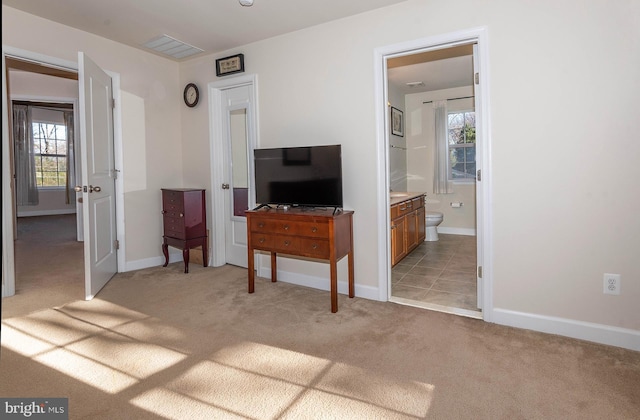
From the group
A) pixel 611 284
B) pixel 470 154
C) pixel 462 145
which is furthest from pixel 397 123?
pixel 611 284

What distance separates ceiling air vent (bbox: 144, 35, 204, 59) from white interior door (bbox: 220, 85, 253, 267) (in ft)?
1.75

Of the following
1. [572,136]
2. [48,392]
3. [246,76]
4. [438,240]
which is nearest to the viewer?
[48,392]

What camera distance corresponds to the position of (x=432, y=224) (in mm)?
5879

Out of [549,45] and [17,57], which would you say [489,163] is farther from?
[17,57]

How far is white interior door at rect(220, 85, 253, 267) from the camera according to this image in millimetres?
4336

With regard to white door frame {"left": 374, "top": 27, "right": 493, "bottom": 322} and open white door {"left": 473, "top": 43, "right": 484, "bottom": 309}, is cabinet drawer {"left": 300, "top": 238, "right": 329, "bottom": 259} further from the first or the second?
open white door {"left": 473, "top": 43, "right": 484, "bottom": 309}

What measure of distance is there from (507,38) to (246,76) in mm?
2427

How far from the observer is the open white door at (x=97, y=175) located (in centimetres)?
337

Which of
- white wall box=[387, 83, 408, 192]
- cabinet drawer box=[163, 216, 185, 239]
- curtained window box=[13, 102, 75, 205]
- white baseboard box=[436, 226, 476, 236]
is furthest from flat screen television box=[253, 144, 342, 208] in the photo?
curtained window box=[13, 102, 75, 205]

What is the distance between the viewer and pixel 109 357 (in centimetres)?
244

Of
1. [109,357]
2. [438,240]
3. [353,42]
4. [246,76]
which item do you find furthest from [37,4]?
[438,240]

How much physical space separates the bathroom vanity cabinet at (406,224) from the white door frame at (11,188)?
2864mm

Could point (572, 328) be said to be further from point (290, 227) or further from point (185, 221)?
point (185, 221)

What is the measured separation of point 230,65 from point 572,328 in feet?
12.3
